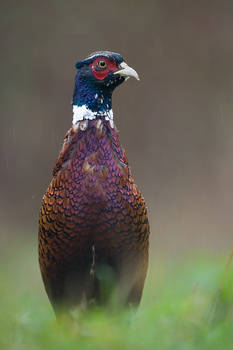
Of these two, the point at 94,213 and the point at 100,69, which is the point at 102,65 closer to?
the point at 100,69

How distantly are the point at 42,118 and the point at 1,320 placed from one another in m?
6.32

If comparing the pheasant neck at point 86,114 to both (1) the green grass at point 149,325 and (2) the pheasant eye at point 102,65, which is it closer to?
(2) the pheasant eye at point 102,65

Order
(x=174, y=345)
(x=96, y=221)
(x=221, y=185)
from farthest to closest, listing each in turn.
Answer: (x=221, y=185) → (x=96, y=221) → (x=174, y=345)

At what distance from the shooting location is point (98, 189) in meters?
3.96

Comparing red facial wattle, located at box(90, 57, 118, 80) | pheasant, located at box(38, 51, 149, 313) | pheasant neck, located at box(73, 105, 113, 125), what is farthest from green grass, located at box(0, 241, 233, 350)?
red facial wattle, located at box(90, 57, 118, 80)

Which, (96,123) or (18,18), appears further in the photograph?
(18,18)

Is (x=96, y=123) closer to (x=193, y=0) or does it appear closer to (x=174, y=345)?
(x=174, y=345)

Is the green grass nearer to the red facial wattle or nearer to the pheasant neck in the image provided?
the pheasant neck

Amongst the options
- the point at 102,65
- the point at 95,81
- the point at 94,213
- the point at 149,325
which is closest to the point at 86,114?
the point at 95,81

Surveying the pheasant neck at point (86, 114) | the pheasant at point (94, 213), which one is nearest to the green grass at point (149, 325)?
the pheasant at point (94, 213)

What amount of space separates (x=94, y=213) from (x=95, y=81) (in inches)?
33.5

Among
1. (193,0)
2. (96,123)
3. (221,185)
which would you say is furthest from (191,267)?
(193,0)

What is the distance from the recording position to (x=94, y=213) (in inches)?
155

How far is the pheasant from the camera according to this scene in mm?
3959
